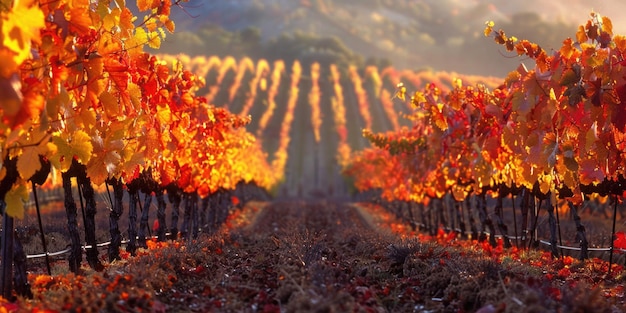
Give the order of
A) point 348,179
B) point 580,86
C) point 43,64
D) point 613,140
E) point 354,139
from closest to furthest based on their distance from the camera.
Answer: point 43,64 < point 580,86 < point 613,140 < point 348,179 < point 354,139

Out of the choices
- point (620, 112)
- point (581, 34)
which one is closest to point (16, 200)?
point (581, 34)

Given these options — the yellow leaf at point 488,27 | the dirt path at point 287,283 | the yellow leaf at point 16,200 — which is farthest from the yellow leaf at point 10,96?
the yellow leaf at point 488,27

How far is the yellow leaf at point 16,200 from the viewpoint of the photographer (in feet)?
23.5

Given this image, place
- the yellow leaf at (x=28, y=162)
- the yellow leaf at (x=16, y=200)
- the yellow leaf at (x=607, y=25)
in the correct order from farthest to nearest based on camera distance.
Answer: the yellow leaf at (x=607, y=25)
the yellow leaf at (x=16, y=200)
the yellow leaf at (x=28, y=162)

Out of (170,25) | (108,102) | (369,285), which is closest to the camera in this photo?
(108,102)

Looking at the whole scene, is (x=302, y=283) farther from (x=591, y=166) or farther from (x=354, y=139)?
(x=354, y=139)

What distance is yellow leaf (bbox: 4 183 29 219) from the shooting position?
717 cm

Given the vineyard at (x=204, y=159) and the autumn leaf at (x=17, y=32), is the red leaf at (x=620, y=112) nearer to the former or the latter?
the vineyard at (x=204, y=159)

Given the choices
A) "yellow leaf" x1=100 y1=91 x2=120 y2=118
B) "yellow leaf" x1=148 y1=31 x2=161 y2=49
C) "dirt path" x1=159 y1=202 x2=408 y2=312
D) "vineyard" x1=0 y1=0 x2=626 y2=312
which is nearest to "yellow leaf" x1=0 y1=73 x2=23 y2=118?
"vineyard" x1=0 y1=0 x2=626 y2=312

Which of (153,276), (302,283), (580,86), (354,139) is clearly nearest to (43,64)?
(153,276)

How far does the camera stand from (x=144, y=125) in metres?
11.2

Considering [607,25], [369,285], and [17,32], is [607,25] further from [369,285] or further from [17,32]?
[17,32]

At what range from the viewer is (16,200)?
7.26 metres

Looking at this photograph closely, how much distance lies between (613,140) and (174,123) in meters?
9.17
